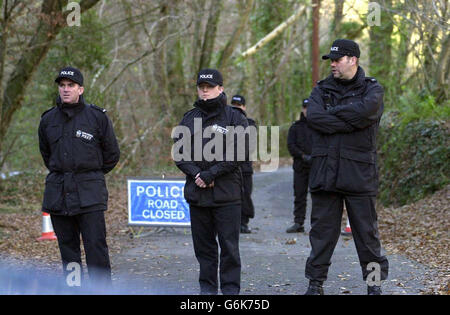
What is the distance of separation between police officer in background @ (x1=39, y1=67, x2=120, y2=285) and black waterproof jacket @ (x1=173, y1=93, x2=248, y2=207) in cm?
86

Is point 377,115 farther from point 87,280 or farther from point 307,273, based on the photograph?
point 87,280

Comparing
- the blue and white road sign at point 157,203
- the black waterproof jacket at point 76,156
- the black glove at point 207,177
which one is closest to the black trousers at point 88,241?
the black waterproof jacket at point 76,156

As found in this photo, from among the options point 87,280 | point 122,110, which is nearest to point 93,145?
point 87,280

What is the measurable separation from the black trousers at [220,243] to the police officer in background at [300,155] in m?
5.51

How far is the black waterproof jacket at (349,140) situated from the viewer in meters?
6.27

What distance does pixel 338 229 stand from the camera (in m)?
6.48

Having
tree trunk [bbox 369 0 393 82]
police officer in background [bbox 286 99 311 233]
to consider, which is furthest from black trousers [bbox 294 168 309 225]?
tree trunk [bbox 369 0 393 82]

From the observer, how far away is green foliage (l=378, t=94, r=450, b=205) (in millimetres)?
14391

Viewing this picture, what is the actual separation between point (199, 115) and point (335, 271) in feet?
9.91

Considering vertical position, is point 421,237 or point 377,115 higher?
point 377,115

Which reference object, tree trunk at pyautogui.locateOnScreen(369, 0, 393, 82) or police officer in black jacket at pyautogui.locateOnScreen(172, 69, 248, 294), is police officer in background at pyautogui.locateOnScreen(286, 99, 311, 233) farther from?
tree trunk at pyautogui.locateOnScreen(369, 0, 393, 82)

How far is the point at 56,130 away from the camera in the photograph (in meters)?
6.58

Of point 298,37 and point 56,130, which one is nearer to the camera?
point 56,130
